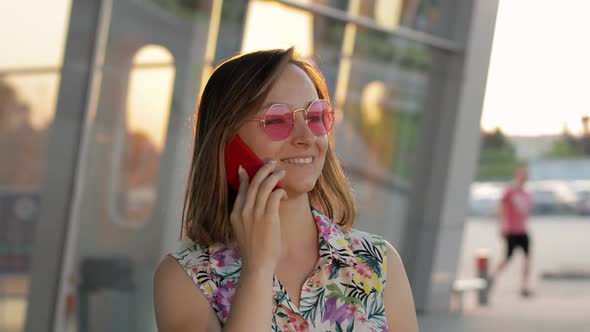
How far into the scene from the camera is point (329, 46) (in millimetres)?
9062

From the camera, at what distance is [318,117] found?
2.55m

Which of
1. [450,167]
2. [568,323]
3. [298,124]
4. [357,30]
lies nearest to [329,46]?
[357,30]

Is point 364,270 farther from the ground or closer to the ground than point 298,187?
closer to the ground

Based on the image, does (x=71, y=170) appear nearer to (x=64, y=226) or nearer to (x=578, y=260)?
(x=64, y=226)

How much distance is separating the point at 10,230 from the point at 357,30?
4053mm

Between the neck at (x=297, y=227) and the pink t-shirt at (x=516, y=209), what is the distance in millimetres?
11075

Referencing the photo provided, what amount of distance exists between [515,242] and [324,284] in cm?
1131

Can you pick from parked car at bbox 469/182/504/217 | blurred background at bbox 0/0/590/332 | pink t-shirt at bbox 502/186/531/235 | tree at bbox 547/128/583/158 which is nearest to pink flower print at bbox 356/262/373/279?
blurred background at bbox 0/0/590/332

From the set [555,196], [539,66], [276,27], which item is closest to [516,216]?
[539,66]

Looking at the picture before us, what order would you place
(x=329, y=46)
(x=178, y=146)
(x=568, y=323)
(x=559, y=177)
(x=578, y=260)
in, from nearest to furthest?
(x=178, y=146) → (x=329, y=46) → (x=568, y=323) → (x=578, y=260) → (x=559, y=177)

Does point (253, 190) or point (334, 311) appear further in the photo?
point (334, 311)

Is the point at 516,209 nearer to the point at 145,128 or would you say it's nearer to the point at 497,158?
the point at 497,158

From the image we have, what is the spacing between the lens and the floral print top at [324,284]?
96.3 inches

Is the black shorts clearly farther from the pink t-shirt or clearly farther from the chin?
the chin
